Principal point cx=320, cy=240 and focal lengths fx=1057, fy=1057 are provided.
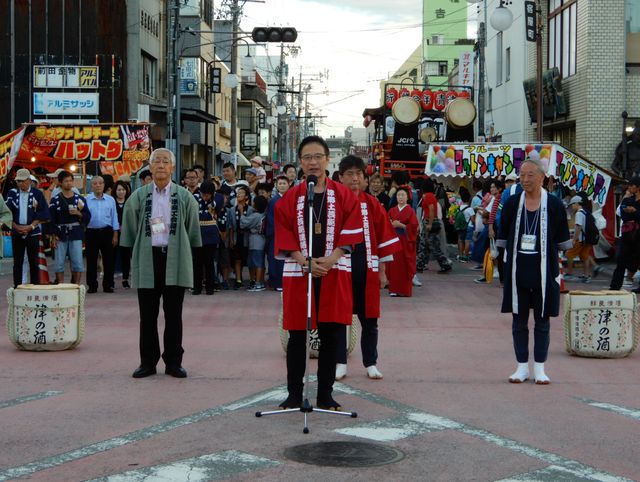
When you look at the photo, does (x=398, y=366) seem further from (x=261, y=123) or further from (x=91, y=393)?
(x=261, y=123)

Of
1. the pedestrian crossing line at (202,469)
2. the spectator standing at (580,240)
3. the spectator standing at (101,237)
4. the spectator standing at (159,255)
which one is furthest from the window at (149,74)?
the pedestrian crossing line at (202,469)

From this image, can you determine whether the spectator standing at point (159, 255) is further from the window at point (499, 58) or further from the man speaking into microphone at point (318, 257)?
the window at point (499, 58)

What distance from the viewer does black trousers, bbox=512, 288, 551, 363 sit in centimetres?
902

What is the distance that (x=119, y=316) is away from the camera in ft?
45.8

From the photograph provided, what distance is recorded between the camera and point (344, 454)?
6453 millimetres

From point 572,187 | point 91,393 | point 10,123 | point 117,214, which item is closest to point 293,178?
point 117,214

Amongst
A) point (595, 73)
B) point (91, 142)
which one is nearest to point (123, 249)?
point (91, 142)

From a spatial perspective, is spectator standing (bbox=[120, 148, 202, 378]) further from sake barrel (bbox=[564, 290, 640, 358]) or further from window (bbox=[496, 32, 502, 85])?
window (bbox=[496, 32, 502, 85])

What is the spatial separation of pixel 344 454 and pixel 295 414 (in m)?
1.21

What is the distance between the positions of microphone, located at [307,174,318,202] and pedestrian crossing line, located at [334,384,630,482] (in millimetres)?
1615

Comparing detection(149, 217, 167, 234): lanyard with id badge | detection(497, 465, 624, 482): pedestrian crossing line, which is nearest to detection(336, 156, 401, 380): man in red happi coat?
detection(149, 217, 167, 234): lanyard with id badge

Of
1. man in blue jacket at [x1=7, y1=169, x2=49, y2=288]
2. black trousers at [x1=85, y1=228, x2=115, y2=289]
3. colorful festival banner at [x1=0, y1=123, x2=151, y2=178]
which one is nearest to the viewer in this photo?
man in blue jacket at [x1=7, y1=169, x2=49, y2=288]

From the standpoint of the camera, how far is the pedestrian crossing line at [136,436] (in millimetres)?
6055

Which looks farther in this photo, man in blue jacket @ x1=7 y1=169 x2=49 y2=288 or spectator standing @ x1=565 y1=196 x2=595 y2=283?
spectator standing @ x1=565 y1=196 x2=595 y2=283
